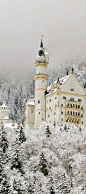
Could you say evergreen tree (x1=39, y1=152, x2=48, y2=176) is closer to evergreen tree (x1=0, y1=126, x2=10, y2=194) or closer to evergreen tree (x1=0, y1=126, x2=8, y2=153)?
evergreen tree (x1=0, y1=126, x2=10, y2=194)

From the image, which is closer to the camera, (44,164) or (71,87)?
(44,164)

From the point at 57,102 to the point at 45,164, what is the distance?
39888 millimetres

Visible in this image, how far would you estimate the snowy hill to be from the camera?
6009 cm

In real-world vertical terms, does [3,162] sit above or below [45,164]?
above

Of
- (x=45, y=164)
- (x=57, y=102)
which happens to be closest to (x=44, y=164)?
(x=45, y=164)

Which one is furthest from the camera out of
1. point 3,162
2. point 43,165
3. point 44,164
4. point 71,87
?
point 71,87

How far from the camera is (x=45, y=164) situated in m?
68.1

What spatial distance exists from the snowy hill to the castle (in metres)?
20.3

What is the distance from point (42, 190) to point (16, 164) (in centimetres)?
864

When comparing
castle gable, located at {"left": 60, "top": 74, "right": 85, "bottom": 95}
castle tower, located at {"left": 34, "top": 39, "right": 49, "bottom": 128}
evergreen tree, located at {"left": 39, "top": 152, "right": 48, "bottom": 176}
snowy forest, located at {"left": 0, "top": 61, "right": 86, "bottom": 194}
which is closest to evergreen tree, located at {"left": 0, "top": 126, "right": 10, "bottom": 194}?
snowy forest, located at {"left": 0, "top": 61, "right": 86, "bottom": 194}

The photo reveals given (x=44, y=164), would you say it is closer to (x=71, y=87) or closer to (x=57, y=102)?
(x=57, y=102)

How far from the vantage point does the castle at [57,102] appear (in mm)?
107125

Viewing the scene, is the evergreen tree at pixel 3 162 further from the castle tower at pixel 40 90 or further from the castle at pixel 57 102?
the castle tower at pixel 40 90

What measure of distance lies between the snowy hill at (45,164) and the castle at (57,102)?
66.5ft
